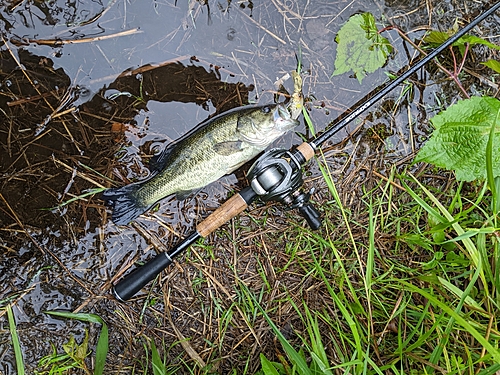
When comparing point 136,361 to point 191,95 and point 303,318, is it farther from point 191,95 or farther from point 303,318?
point 191,95

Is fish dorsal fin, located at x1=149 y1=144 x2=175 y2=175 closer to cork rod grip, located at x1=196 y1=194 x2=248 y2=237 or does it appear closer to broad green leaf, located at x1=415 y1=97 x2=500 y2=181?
cork rod grip, located at x1=196 y1=194 x2=248 y2=237

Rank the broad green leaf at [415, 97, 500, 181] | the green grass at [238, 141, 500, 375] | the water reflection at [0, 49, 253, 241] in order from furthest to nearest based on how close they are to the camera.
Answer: the water reflection at [0, 49, 253, 241] < the green grass at [238, 141, 500, 375] < the broad green leaf at [415, 97, 500, 181]

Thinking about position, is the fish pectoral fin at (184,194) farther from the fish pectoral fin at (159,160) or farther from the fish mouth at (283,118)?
the fish mouth at (283,118)

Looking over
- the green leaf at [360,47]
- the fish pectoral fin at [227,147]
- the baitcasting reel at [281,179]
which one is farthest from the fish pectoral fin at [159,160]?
the green leaf at [360,47]

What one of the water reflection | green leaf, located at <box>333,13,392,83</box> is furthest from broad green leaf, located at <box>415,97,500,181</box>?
the water reflection

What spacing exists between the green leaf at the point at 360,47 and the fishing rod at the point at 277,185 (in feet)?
1.11

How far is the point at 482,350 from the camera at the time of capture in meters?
2.39

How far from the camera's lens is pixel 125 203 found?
8.39 ft

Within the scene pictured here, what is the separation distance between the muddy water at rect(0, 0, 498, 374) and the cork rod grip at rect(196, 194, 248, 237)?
0.99ft

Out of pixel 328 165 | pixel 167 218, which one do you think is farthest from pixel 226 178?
pixel 328 165

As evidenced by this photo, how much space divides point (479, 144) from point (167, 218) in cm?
201

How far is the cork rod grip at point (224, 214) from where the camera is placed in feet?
7.82

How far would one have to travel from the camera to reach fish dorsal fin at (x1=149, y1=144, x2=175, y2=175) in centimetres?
260

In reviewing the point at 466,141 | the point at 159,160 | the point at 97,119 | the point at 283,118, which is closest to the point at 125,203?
the point at 159,160
